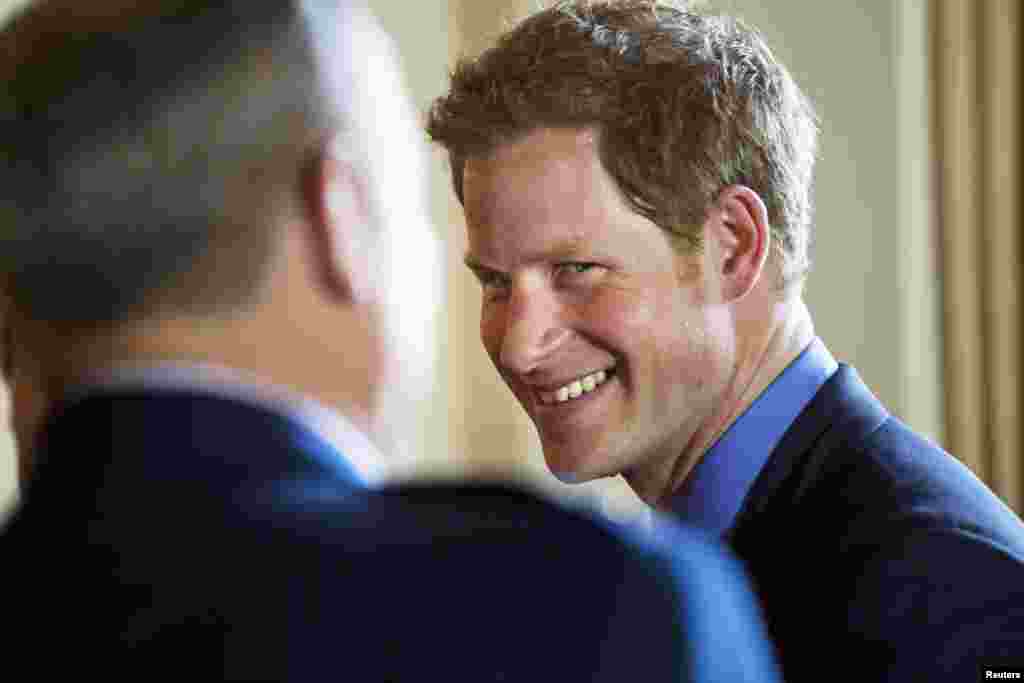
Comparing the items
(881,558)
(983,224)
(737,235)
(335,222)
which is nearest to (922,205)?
(983,224)

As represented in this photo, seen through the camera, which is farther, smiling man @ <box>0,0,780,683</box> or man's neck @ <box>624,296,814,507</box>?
man's neck @ <box>624,296,814,507</box>

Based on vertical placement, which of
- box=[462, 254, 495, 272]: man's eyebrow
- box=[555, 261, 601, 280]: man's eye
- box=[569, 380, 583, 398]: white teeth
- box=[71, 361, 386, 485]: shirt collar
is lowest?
box=[569, 380, 583, 398]: white teeth

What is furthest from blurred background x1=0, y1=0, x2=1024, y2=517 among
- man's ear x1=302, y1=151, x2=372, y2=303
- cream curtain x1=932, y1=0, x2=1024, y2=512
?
man's ear x1=302, y1=151, x2=372, y2=303

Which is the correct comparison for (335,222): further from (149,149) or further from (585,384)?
(585,384)

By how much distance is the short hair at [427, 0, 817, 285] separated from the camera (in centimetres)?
172

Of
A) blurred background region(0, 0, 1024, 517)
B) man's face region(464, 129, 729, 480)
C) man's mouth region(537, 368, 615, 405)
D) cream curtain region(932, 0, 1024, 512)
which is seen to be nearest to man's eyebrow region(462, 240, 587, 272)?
man's face region(464, 129, 729, 480)

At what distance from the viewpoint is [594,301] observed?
1.76 metres

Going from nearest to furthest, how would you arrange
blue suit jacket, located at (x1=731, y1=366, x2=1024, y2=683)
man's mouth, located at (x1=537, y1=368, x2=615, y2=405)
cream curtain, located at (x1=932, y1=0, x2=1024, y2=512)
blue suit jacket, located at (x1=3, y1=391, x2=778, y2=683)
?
blue suit jacket, located at (x1=3, y1=391, x2=778, y2=683), blue suit jacket, located at (x1=731, y1=366, x2=1024, y2=683), man's mouth, located at (x1=537, y1=368, x2=615, y2=405), cream curtain, located at (x1=932, y1=0, x2=1024, y2=512)

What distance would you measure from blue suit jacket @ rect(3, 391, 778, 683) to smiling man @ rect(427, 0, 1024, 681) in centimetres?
93

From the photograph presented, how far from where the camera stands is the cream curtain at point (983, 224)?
379cm

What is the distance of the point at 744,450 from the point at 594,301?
0.26 m

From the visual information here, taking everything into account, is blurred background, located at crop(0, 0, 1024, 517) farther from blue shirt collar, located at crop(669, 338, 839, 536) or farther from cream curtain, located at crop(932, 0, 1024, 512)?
blue shirt collar, located at crop(669, 338, 839, 536)

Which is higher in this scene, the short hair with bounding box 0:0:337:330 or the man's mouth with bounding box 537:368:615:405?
the short hair with bounding box 0:0:337:330

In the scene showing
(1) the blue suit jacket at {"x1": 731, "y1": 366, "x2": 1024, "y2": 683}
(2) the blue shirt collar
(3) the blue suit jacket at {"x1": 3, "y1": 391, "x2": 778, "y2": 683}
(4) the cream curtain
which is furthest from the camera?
(4) the cream curtain
